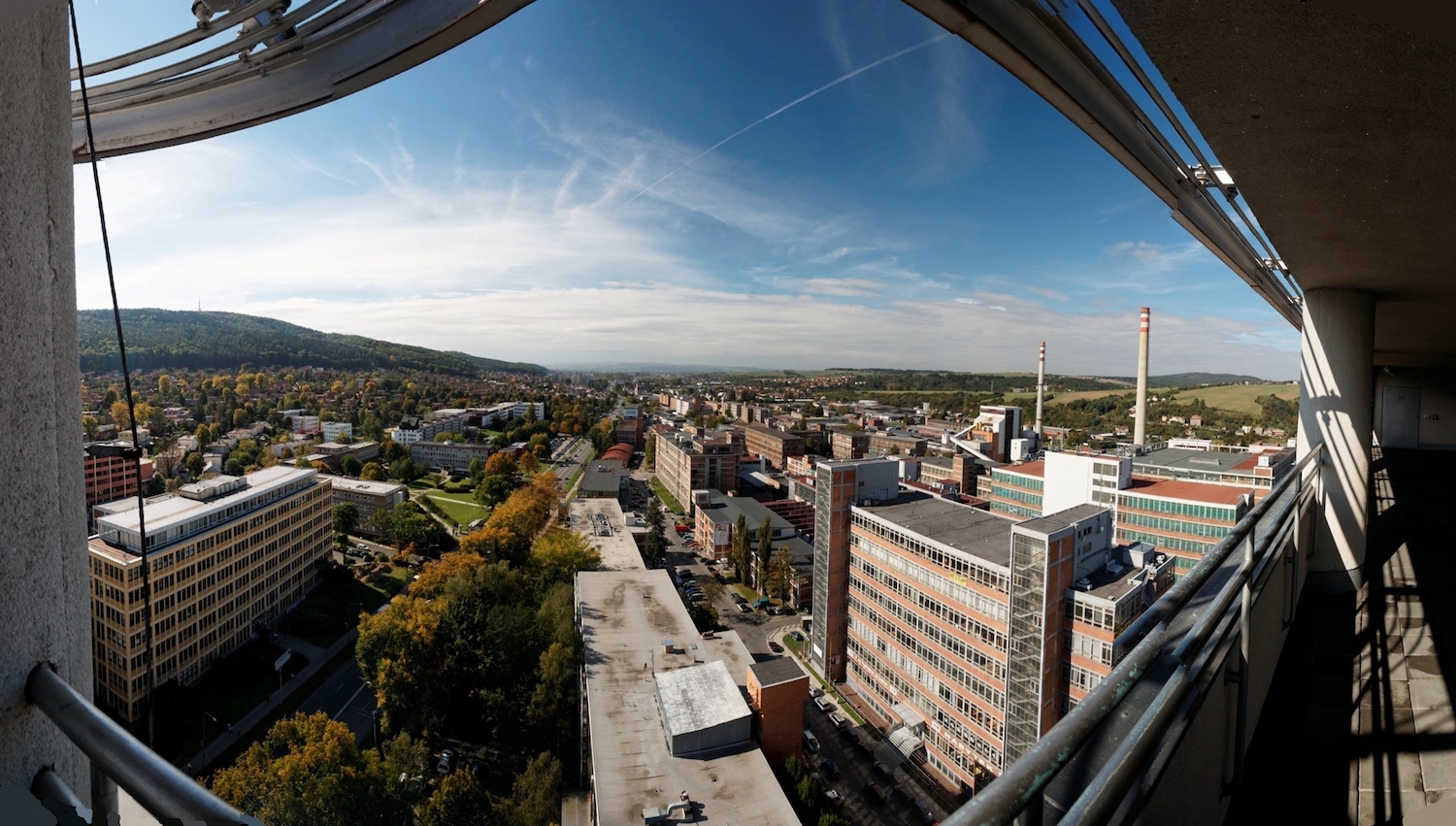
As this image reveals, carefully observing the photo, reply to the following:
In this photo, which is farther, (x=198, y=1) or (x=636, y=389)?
(x=636, y=389)

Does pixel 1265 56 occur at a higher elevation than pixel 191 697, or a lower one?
higher

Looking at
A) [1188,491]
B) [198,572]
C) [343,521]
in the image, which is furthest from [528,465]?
[1188,491]

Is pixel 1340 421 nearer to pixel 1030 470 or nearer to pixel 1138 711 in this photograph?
pixel 1138 711

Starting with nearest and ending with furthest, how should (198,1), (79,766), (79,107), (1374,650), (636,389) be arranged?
(79,766)
(198,1)
(79,107)
(1374,650)
(636,389)

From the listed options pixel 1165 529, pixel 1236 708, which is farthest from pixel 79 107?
pixel 1165 529

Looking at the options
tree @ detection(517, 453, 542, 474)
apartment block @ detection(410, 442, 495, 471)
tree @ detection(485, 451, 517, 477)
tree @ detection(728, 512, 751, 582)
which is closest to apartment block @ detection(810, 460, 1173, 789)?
tree @ detection(728, 512, 751, 582)

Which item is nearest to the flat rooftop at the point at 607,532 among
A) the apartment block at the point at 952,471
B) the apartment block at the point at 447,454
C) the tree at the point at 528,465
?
the tree at the point at 528,465

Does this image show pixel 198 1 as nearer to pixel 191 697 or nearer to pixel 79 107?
pixel 79 107
